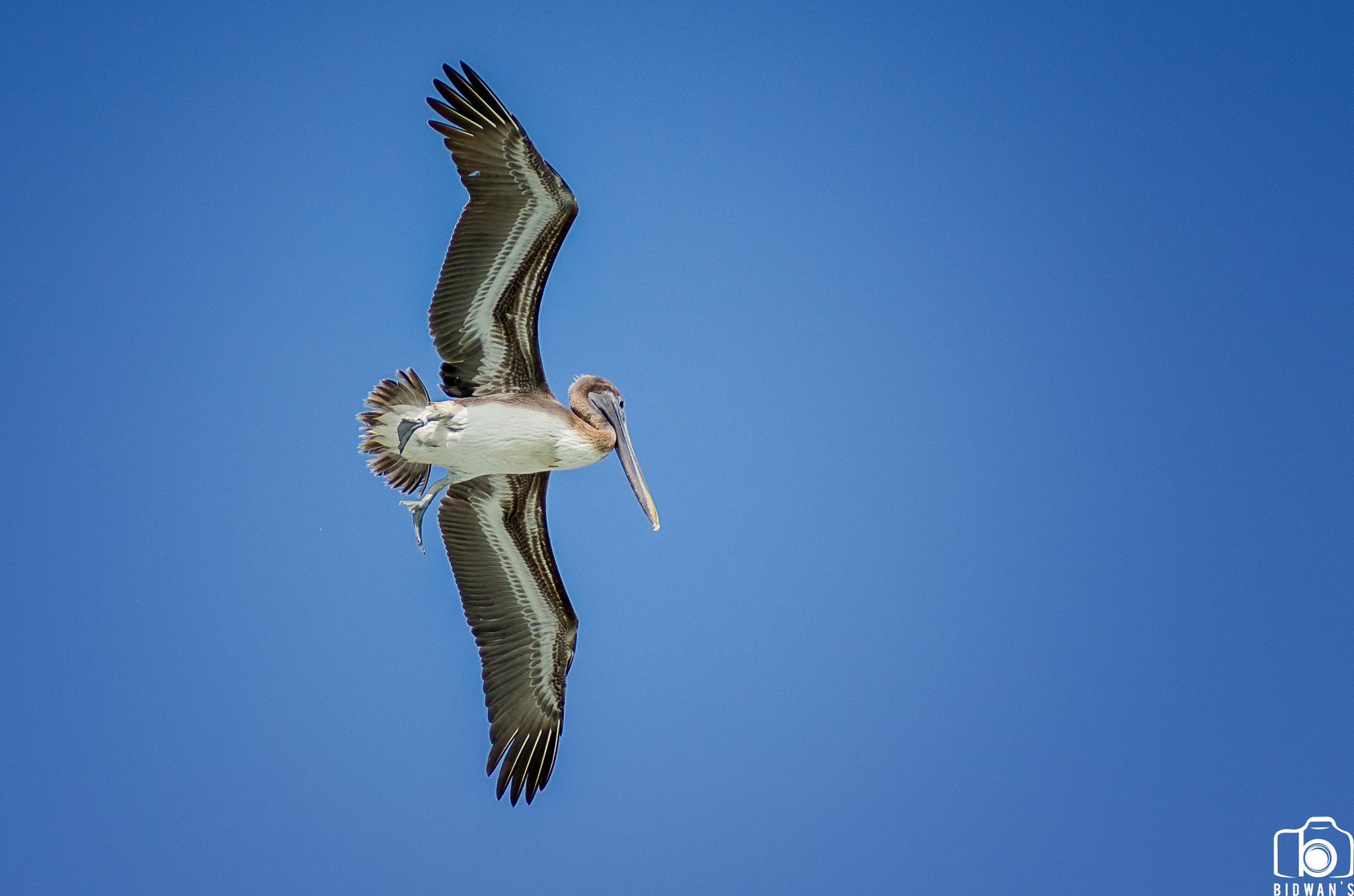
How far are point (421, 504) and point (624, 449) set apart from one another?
1.68 m

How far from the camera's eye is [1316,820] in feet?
52.8

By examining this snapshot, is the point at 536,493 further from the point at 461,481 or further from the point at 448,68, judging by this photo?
the point at 448,68

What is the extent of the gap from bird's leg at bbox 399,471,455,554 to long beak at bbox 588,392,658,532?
51.5 inches

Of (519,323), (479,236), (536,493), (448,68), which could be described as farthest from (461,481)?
(448,68)

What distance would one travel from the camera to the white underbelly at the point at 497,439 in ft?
30.4

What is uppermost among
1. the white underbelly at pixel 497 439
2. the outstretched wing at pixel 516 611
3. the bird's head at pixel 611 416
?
the bird's head at pixel 611 416

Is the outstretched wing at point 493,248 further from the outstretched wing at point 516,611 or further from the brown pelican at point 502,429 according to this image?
the outstretched wing at point 516,611

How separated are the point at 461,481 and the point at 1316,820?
40.4 feet

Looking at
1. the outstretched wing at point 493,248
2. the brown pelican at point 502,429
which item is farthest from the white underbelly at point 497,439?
the outstretched wing at point 493,248

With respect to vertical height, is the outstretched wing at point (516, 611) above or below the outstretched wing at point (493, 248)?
below

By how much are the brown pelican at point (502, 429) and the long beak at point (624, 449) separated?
0.04ft

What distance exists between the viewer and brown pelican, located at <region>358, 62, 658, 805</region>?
29.0 ft

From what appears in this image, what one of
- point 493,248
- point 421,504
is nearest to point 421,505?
point 421,504

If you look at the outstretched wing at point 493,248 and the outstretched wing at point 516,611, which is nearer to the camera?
the outstretched wing at point 493,248
